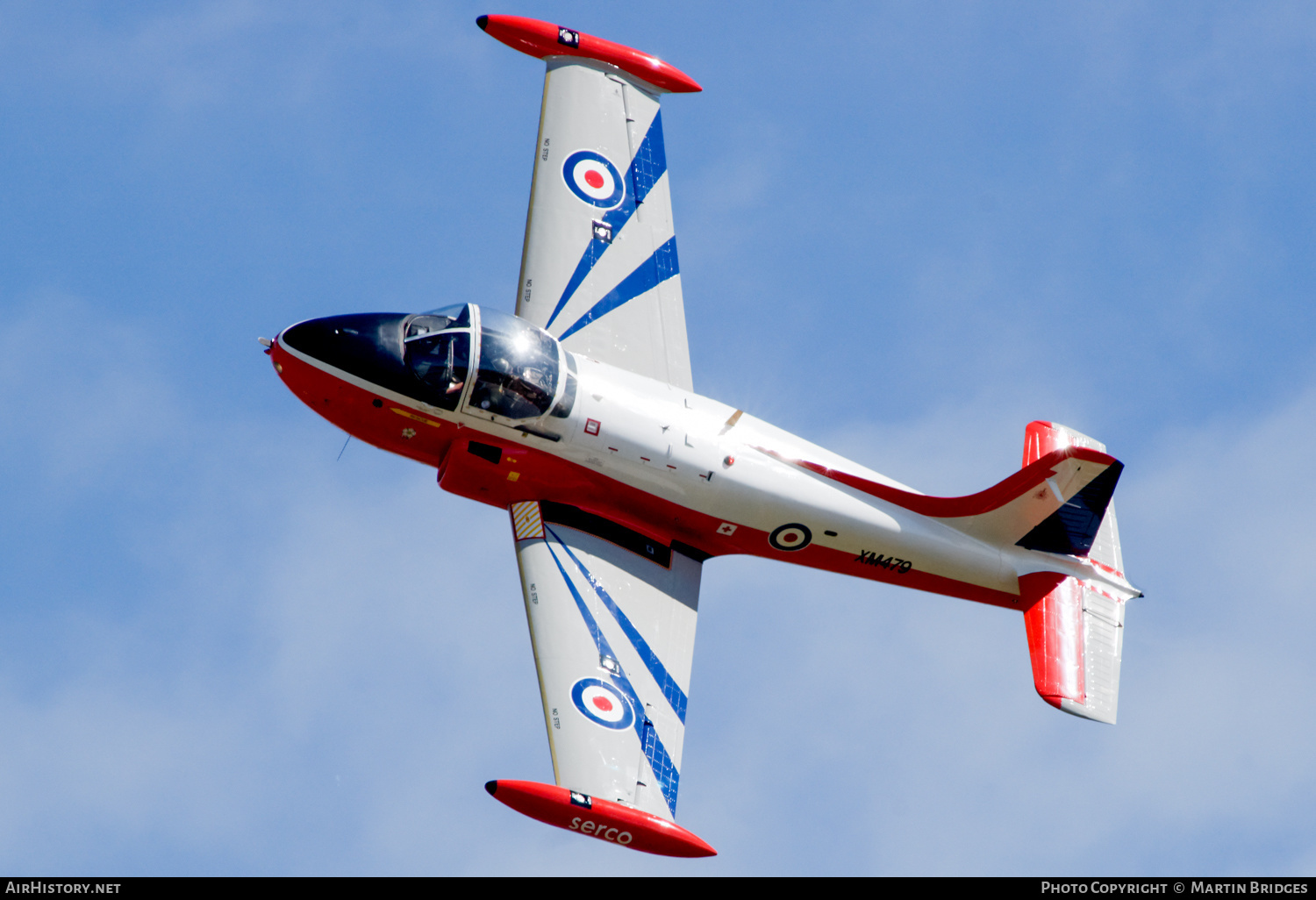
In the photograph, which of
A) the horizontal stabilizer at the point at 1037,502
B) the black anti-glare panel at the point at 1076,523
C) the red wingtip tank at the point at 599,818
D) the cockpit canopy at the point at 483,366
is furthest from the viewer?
the black anti-glare panel at the point at 1076,523

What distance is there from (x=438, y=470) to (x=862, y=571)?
782 cm

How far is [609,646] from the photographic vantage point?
83.2ft

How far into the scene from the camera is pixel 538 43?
29906mm

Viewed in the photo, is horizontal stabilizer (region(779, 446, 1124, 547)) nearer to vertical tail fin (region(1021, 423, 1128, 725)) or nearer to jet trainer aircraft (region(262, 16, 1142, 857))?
jet trainer aircraft (region(262, 16, 1142, 857))

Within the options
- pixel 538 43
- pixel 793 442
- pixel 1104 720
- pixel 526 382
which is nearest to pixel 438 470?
pixel 526 382

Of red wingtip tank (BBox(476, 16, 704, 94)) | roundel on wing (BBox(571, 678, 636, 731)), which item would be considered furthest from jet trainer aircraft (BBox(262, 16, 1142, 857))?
red wingtip tank (BBox(476, 16, 704, 94))

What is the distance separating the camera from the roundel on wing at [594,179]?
29.0m

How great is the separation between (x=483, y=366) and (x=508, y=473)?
6.35 feet

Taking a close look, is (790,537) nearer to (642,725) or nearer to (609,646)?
(609,646)

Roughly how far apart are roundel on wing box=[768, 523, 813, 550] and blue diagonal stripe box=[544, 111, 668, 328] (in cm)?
564

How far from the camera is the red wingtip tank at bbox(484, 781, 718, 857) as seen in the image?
23.2 metres

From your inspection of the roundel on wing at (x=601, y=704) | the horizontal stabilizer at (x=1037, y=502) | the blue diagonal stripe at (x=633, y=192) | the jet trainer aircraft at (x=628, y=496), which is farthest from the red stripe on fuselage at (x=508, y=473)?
the blue diagonal stripe at (x=633, y=192)

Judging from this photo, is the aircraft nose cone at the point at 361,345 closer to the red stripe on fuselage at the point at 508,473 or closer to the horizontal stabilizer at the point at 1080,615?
the red stripe on fuselage at the point at 508,473

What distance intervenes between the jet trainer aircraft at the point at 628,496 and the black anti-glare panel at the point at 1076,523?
4 centimetres
